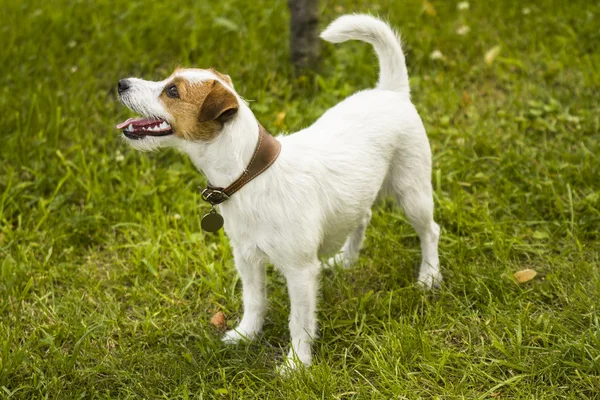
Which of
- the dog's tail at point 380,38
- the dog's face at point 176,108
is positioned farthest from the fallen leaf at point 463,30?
the dog's face at point 176,108

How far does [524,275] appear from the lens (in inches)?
142

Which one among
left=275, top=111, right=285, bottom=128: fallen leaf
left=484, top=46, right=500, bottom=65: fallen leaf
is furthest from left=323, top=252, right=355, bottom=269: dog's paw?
left=484, top=46, right=500, bottom=65: fallen leaf

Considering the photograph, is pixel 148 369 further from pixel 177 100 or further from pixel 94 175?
pixel 94 175

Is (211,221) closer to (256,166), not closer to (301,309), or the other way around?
(256,166)

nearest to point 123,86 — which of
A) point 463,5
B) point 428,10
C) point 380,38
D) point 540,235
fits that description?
point 380,38

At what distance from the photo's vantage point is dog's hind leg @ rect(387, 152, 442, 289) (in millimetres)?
3510

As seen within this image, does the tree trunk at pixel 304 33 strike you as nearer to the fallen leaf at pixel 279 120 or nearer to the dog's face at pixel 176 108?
the fallen leaf at pixel 279 120

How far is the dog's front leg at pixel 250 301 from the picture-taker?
3334 mm

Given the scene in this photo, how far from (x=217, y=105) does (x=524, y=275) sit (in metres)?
1.99

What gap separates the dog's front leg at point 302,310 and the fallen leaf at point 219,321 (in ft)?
1.58

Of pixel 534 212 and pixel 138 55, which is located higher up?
pixel 138 55

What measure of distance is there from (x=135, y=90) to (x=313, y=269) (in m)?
1.16

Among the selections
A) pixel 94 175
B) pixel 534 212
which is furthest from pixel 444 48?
pixel 94 175

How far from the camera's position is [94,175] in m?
4.48
